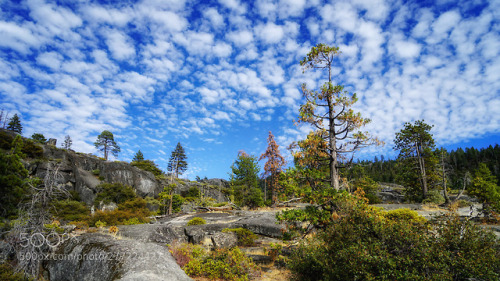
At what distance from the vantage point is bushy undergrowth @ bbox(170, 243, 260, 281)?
27.4 feet

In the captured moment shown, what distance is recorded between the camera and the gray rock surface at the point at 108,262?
18.6 feet

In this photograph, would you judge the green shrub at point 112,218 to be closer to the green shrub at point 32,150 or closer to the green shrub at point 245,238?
the green shrub at point 245,238

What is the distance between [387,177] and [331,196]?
97.6m

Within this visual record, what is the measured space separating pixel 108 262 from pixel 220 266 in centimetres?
382

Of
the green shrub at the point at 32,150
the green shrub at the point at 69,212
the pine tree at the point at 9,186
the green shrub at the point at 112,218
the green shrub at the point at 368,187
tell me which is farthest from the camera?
the green shrub at the point at 32,150

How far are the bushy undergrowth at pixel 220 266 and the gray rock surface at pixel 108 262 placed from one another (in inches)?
79.8

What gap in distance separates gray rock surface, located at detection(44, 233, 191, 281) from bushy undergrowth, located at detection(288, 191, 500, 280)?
4.10 meters

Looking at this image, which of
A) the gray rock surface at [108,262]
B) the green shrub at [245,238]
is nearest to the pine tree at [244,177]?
the green shrub at [245,238]

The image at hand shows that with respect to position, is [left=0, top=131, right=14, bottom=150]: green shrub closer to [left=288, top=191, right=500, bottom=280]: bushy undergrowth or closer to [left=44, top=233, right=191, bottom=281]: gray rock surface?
[left=44, top=233, right=191, bottom=281]: gray rock surface

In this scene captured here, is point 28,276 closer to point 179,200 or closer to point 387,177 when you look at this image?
point 179,200

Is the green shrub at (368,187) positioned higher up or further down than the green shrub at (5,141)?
further down

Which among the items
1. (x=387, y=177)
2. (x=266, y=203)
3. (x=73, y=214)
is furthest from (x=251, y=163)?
(x=387, y=177)

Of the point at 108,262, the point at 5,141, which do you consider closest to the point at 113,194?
the point at 5,141

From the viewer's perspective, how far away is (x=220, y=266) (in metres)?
8.41
